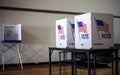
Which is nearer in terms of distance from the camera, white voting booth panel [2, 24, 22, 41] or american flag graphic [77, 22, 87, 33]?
american flag graphic [77, 22, 87, 33]

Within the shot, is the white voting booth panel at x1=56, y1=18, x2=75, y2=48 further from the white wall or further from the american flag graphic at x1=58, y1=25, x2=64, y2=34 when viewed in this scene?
the white wall

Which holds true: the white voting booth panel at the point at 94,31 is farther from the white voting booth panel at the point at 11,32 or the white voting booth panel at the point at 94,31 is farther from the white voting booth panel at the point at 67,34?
the white voting booth panel at the point at 11,32

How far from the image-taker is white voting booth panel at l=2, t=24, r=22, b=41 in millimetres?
5270

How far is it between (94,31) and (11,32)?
3178mm

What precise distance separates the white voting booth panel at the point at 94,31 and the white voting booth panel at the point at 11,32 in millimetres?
2808

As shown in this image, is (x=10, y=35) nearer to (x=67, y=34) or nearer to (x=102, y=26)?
(x=67, y=34)

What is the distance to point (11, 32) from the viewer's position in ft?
17.5

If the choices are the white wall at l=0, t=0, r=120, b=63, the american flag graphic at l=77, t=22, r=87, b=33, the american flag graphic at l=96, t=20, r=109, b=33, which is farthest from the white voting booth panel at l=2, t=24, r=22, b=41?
the american flag graphic at l=96, t=20, r=109, b=33

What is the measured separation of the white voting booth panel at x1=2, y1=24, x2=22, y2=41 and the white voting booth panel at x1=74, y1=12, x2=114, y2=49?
2.81 m

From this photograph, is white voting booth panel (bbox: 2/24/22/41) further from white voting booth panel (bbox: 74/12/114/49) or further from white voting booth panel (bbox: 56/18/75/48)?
white voting booth panel (bbox: 74/12/114/49)

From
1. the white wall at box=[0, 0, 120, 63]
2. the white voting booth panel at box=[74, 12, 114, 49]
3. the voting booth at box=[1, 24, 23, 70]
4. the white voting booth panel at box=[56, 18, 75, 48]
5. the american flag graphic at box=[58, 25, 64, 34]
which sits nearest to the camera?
the white voting booth panel at box=[74, 12, 114, 49]

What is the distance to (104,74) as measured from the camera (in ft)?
14.9

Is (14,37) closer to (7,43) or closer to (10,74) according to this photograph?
(7,43)

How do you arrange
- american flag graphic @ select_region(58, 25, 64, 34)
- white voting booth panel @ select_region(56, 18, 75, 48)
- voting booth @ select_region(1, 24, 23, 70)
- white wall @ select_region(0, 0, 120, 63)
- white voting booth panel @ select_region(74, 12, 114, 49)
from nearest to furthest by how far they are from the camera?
white voting booth panel @ select_region(74, 12, 114, 49)
white voting booth panel @ select_region(56, 18, 75, 48)
american flag graphic @ select_region(58, 25, 64, 34)
voting booth @ select_region(1, 24, 23, 70)
white wall @ select_region(0, 0, 120, 63)
